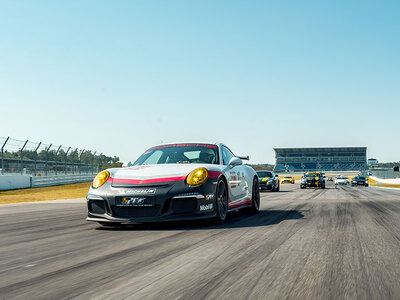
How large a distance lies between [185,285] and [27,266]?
1573 mm

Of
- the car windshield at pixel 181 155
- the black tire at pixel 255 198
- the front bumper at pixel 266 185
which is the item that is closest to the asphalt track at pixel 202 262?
the car windshield at pixel 181 155

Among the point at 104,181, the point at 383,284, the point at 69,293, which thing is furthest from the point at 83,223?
the point at 383,284

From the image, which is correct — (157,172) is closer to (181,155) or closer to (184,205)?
(184,205)

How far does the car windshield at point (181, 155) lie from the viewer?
8.16 meters

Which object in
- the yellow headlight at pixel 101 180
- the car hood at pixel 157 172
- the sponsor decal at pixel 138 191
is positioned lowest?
the sponsor decal at pixel 138 191

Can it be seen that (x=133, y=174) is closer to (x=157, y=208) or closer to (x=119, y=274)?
(x=157, y=208)

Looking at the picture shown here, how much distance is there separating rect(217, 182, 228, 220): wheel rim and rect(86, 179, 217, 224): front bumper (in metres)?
0.58

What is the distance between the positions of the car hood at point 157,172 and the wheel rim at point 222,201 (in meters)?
0.34

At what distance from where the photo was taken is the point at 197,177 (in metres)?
6.64

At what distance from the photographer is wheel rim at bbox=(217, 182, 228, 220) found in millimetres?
7087

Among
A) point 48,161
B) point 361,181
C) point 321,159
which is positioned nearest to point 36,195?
point 48,161

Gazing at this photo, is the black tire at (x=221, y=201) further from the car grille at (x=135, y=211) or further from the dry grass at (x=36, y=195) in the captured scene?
the dry grass at (x=36, y=195)

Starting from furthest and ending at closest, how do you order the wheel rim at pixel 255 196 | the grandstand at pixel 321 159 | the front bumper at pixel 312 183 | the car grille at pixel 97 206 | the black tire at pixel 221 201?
1. the grandstand at pixel 321 159
2. the front bumper at pixel 312 183
3. the wheel rim at pixel 255 196
4. the black tire at pixel 221 201
5. the car grille at pixel 97 206

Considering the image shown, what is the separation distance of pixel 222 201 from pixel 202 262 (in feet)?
10.7
